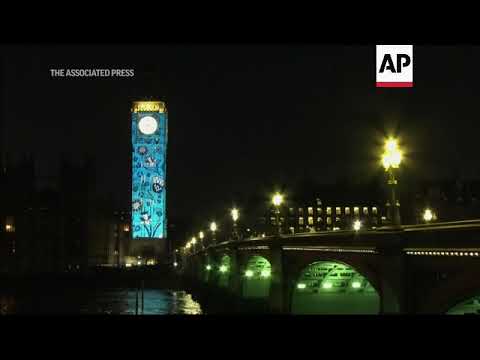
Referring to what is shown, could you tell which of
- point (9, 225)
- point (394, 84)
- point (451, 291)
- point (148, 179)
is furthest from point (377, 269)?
point (148, 179)

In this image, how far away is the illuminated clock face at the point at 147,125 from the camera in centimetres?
12475

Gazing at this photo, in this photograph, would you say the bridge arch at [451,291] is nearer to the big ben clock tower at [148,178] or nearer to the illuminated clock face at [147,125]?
the big ben clock tower at [148,178]

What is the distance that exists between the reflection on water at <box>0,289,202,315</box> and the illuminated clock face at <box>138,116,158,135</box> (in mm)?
46315

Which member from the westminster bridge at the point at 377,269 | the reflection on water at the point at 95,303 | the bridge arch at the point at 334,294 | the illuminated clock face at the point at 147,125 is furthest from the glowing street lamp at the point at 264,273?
the illuminated clock face at the point at 147,125

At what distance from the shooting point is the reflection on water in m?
59.9

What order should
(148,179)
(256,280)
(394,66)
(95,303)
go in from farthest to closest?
(148,179)
(95,303)
(256,280)
(394,66)

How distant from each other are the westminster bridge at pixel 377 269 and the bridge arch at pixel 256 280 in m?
0.85

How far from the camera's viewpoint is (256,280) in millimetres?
64688

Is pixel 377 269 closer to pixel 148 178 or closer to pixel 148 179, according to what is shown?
pixel 148 179

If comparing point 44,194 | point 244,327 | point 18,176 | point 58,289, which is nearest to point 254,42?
point 244,327

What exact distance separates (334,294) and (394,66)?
3312 cm

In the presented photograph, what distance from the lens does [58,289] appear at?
273ft

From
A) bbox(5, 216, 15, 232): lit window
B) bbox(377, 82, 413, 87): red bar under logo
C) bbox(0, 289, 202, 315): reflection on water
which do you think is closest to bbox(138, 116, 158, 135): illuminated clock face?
bbox(5, 216, 15, 232): lit window

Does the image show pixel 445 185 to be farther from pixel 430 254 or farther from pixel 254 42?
pixel 254 42
